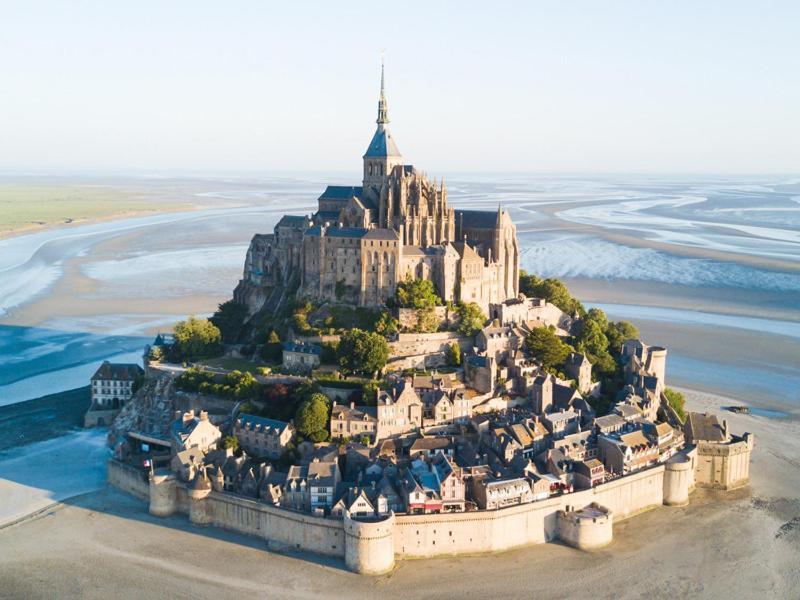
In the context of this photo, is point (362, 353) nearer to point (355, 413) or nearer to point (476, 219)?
point (355, 413)

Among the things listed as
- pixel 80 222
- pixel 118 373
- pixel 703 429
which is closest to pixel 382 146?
pixel 118 373

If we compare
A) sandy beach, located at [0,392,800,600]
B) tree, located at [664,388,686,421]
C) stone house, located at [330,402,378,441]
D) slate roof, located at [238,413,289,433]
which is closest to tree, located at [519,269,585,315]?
tree, located at [664,388,686,421]

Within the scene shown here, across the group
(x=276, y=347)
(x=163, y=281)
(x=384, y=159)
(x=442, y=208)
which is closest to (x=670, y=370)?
(x=442, y=208)

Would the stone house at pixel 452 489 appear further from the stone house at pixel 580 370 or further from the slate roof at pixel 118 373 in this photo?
the slate roof at pixel 118 373

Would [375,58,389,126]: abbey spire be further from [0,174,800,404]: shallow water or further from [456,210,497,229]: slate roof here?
[0,174,800,404]: shallow water

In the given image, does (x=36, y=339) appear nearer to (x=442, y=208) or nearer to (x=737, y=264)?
(x=442, y=208)
